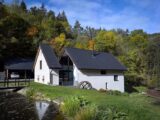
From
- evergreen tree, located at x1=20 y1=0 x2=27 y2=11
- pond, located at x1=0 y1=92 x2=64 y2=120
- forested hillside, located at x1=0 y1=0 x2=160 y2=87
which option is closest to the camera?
pond, located at x1=0 y1=92 x2=64 y2=120

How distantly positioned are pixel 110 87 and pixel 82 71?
6.85 m

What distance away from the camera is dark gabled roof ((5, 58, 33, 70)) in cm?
5854

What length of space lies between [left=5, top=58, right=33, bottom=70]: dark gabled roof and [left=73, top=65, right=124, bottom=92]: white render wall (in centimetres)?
1559

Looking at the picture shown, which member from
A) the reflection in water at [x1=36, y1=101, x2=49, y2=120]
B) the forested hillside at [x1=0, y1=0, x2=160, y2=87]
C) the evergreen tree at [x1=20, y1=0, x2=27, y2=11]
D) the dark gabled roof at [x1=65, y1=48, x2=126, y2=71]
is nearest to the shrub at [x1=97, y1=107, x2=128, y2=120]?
the reflection in water at [x1=36, y1=101, x2=49, y2=120]

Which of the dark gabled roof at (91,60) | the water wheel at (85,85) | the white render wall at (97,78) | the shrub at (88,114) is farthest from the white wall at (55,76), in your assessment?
the shrub at (88,114)

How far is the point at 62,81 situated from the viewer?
48.1m

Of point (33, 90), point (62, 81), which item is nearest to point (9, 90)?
point (33, 90)

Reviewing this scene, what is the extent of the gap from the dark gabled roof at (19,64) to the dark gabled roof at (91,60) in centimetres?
1405

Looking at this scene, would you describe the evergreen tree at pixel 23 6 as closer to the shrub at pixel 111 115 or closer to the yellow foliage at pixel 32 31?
the yellow foliage at pixel 32 31

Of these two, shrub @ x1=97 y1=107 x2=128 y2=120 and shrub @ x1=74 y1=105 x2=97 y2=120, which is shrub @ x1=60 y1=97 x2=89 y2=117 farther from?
shrub @ x1=97 y1=107 x2=128 y2=120

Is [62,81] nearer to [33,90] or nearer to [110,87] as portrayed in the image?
[110,87]

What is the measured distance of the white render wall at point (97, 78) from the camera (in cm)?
4709

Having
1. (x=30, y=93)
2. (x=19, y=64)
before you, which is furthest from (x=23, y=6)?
(x=30, y=93)

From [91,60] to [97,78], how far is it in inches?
132
